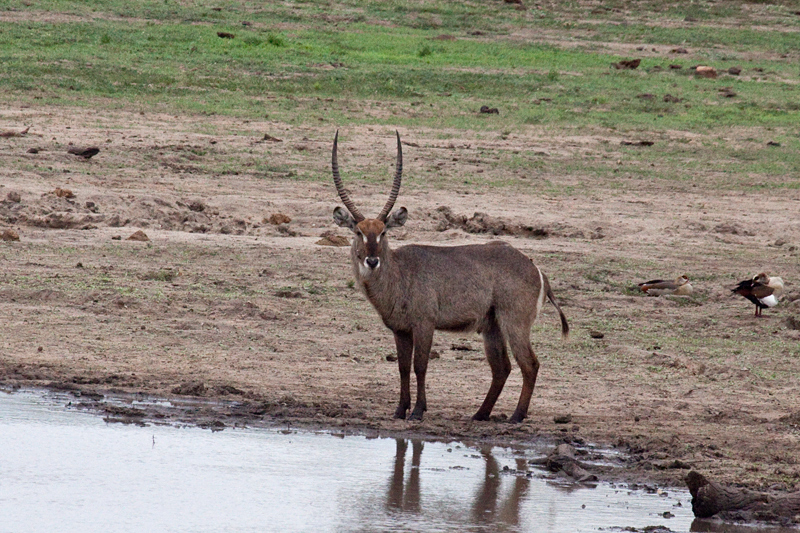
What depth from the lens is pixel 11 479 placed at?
621 cm

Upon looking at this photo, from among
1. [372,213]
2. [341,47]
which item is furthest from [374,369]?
[341,47]

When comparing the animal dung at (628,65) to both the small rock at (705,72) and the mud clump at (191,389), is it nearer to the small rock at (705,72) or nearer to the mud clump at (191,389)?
the small rock at (705,72)

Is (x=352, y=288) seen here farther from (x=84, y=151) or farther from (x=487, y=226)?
(x=84, y=151)

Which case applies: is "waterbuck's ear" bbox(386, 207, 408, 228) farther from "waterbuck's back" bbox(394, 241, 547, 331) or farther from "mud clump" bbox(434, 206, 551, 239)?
"mud clump" bbox(434, 206, 551, 239)

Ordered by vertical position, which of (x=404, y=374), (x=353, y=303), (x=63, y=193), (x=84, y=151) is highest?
(x=84, y=151)

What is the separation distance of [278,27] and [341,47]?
228 centimetres

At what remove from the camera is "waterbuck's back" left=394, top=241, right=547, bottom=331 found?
7387 millimetres

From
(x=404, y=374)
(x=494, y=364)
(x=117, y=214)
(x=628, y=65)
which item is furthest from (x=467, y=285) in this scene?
(x=628, y=65)

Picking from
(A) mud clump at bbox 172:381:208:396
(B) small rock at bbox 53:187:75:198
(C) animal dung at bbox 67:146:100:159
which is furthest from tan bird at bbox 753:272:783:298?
(C) animal dung at bbox 67:146:100:159

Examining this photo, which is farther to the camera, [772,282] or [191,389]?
[772,282]

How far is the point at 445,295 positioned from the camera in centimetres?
741

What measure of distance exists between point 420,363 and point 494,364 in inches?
22.1

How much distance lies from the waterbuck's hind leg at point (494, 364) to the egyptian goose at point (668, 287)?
3415mm

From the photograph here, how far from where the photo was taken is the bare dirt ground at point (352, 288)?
24.7 feet
